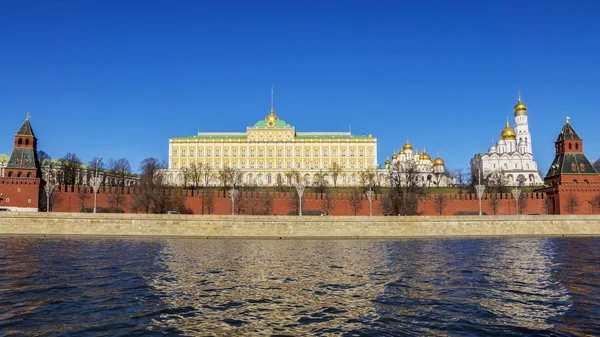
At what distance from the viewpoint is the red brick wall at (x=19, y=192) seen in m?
50.3

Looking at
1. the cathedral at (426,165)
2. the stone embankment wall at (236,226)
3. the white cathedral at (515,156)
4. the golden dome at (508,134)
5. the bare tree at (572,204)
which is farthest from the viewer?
the golden dome at (508,134)

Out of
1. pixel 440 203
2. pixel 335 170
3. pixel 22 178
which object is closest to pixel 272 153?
pixel 335 170

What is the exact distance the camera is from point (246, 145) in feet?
379

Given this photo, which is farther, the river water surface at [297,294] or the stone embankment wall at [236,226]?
the stone embankment wall at [236,226]

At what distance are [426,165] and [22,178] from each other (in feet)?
289

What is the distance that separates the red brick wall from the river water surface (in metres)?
26.2

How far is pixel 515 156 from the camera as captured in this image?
4205 inches

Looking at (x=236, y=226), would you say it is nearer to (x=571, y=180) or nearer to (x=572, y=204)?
(x=572, y=204)

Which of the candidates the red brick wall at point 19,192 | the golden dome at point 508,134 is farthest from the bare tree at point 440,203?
the golden dome at point 508,134

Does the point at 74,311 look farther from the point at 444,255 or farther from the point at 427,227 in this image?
the point at 427,227

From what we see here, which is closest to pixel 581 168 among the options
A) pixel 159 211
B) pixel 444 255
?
pixel 444 255

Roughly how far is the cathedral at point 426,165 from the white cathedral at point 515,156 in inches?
304

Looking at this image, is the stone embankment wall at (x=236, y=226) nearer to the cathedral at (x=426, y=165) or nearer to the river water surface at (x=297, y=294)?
the river water surface at (x=297, y=294)

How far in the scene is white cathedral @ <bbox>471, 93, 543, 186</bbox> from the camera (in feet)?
344
